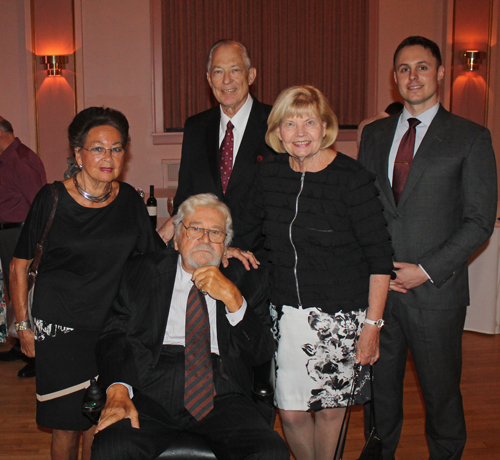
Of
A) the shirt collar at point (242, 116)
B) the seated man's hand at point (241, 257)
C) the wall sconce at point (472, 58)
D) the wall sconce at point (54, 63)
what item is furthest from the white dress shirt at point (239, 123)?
the wall sconce at point (472, 58)

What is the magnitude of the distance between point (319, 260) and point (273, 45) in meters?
6.35

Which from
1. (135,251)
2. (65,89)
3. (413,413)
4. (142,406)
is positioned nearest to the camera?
(142,406)

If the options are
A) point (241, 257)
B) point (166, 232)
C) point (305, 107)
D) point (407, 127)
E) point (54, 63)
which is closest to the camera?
point (305, 107)

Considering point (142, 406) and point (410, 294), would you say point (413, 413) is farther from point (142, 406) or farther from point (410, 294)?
point (142, 406)

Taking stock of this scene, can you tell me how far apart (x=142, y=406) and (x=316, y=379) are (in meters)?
0.71

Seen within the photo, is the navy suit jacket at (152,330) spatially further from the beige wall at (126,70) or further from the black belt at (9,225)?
the beige wall at (126,70)

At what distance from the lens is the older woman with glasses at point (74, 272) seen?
7.32ft

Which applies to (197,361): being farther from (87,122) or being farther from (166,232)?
(87,122)

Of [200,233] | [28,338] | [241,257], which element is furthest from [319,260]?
[28,338]

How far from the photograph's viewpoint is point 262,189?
87.8 inches

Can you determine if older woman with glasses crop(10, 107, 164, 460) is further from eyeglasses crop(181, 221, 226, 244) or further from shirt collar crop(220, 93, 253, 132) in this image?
shirt collar crop(220, 93, 253, 132)

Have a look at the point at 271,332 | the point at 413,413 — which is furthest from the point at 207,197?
the point at 413,413

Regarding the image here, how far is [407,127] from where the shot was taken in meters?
2.40

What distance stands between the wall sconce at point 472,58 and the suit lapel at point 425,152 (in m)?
5.78
